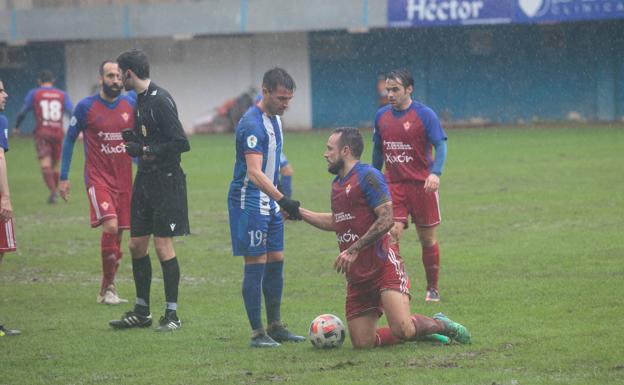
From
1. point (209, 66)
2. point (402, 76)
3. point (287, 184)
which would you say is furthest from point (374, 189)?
point (209, 66)

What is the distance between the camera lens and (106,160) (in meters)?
10.9

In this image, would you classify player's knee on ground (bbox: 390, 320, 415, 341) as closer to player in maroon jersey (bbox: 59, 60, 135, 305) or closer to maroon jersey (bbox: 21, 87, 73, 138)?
player in maroon jersey (bbox: 59, 60, 135, 305)

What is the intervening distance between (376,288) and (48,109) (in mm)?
14609

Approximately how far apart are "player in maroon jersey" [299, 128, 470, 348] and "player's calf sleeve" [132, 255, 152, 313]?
82.6 inches

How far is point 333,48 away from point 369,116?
10.00ft

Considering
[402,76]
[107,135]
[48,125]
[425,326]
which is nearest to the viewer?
[425,326]

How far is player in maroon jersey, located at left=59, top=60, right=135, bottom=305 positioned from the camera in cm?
1077

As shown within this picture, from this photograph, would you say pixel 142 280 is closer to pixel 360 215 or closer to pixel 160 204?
pixel 160 204

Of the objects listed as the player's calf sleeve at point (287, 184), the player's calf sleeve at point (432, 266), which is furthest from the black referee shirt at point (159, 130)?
the player's calf sleeve at point (287, 184)

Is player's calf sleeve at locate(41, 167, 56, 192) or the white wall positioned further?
the white wall

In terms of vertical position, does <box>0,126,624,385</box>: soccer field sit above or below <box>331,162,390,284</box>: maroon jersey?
below

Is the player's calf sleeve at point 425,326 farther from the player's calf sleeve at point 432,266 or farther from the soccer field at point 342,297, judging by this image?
the player's calf sleeve at point 432,266

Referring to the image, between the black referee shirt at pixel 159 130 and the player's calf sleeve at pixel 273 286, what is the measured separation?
4.16 ft

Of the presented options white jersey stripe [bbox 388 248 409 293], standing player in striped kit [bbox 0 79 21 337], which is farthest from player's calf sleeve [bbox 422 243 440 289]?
standing player in striped kit [bbox 0 79 21 337]
